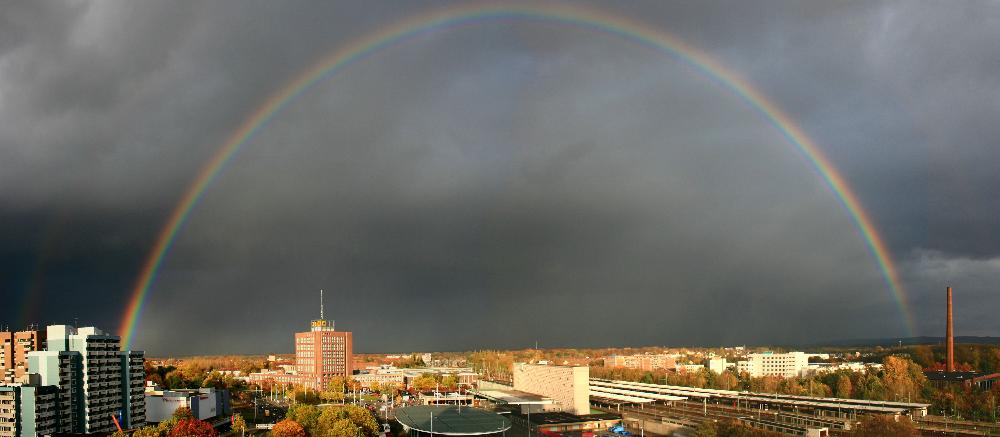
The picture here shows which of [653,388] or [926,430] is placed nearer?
[926,430]

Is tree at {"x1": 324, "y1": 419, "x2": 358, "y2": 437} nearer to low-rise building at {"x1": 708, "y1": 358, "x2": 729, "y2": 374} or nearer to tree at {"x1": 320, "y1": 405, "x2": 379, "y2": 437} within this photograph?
tree at {"x1": 320, "y1": 405, "x2": 379, "y2": 437}

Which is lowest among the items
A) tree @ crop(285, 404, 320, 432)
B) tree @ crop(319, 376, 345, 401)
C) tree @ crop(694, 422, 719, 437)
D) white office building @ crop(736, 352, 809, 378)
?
white office building @ crop(736, 352, 809, 378)

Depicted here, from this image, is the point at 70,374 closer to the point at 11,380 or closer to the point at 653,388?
the point at 11,380

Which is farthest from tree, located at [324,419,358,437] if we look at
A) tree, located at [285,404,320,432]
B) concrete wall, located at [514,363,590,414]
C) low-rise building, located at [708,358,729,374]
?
low-rise building, located at [708,358,729,374]

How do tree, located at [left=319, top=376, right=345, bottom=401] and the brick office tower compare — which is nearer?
tree, located at [left=319, top=376, right=345, bottom=401]

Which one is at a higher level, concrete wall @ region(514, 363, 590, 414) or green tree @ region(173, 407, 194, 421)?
green tree @ region(173, 407, 194, 421)

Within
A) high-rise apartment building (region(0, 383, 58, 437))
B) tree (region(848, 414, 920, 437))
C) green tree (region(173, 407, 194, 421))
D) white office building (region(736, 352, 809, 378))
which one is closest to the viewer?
tree (region(848, 414, 920, 437))

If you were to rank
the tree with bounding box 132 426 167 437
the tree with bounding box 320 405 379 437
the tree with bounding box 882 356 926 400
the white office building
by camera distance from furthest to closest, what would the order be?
the white office building
the tree with bounding box 882 356 926 400
the tree with bounding box 320 405 379 437
the tree with bounding box 132 426 167 437

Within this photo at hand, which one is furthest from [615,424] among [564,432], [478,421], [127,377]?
[127,377]
